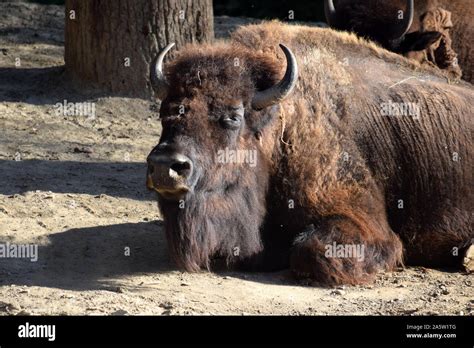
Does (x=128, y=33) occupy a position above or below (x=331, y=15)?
below

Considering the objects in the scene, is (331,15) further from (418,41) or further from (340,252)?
(340,252)

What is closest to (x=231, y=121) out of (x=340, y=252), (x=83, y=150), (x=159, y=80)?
(x=159, y=80)

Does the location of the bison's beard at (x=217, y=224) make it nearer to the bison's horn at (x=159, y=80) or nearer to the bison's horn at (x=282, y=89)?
the bison's horn at (x=282, y=89)

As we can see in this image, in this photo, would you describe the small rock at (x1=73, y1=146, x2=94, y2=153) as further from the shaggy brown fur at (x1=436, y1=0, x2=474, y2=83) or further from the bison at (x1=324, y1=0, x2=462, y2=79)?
the shaggy brown fur at (x1=436, y1=0, x2=474, y2=83)

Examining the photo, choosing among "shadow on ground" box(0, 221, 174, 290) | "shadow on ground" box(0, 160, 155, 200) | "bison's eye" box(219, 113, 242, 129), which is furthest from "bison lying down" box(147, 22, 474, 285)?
"shadow on ground" box(0, 160, 155, 200)

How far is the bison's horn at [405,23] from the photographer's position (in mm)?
10227

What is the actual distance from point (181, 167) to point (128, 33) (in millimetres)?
4666

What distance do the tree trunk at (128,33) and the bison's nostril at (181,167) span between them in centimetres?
460

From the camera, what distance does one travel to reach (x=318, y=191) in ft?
25.6

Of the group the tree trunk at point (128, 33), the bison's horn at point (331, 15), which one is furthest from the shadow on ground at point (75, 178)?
the bison's horn at point (331, 15)

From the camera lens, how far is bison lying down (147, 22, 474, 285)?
24.5 ft

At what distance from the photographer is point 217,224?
24.8 feet

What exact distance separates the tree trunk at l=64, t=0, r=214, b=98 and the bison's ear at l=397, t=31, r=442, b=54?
2.44m
